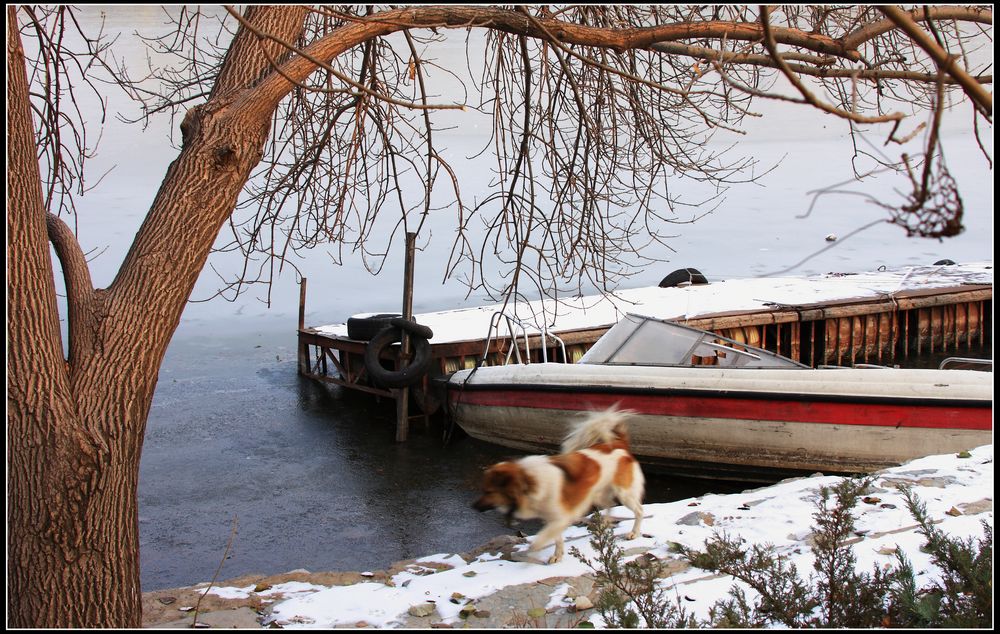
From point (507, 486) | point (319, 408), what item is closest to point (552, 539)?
point (507, 486)

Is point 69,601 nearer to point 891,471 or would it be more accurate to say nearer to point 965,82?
point 965,82

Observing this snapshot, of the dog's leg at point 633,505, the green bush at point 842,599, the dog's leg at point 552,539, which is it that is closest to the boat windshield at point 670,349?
the dog's leg at point 633,505

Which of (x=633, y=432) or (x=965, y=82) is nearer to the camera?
(x=965, y=82)

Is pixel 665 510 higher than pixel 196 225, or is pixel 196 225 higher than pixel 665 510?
pixel 196 225

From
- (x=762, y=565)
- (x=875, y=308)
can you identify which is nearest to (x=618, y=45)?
(x=762, y=565)

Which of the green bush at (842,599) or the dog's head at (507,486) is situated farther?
the dog's head at (507,486)

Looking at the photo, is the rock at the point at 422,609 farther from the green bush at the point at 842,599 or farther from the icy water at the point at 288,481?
the icy water at the point at 288,481

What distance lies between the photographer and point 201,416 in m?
13.5

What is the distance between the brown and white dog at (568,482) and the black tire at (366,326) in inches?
279

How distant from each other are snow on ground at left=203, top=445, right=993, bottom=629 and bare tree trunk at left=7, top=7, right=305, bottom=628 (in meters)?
1.31

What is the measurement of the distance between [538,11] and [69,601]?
4.62 meters

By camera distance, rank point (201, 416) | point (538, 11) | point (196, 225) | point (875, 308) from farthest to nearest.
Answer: point (875, 308) → point (201, 416) → point (538, 11) → point (196, 225)

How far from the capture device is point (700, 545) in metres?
6.52

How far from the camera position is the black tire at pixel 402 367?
13055mm
